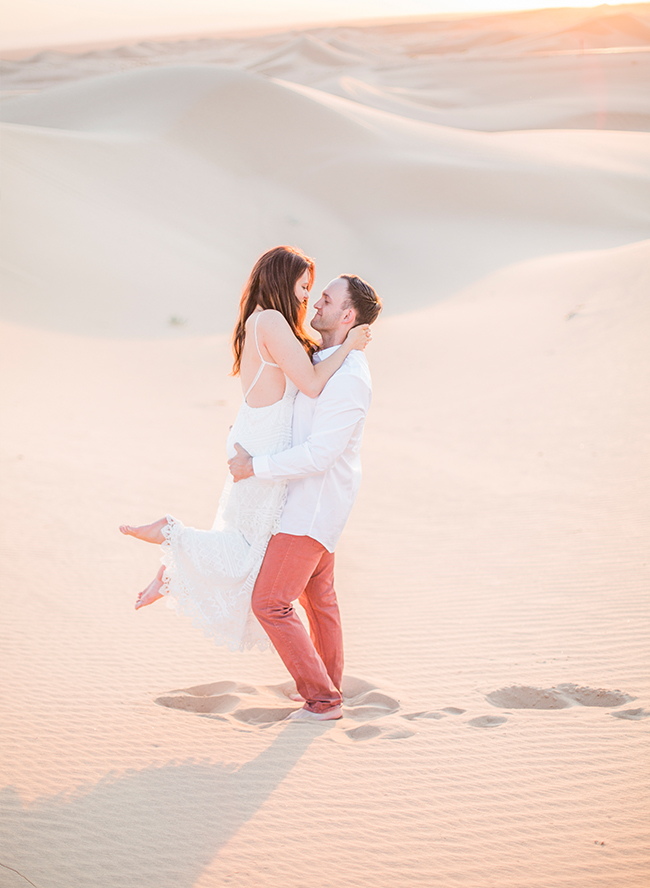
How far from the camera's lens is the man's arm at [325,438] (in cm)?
365

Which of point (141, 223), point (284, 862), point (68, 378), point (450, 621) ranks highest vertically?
point (141, 223)

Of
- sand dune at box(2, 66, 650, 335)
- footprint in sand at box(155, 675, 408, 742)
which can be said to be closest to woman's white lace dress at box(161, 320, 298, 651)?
footprint in sand at box(155, 675, 408, 742)

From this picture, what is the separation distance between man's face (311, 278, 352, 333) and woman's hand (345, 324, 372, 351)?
3.8 inches

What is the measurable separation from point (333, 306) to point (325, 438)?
0.66m

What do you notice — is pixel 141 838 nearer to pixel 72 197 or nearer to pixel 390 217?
pixel 72 197

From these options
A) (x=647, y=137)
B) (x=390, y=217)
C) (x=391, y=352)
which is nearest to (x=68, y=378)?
(x=391, y=352)

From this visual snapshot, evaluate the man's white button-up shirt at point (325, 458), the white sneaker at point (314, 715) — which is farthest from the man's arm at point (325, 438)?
the white sneaker at point (314, 715)

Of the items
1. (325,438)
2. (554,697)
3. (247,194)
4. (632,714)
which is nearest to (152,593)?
(325,438)

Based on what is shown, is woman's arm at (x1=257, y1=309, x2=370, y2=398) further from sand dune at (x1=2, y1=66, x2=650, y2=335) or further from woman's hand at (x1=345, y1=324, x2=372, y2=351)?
sand dune at (x1=2, y1=66, x2=650, y2=335)

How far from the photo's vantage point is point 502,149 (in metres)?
29.3

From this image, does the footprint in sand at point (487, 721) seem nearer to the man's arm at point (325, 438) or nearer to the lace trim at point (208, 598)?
the lace trim at point (208, 598)

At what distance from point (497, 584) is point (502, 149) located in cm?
2648

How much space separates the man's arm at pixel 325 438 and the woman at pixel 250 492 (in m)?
0.08

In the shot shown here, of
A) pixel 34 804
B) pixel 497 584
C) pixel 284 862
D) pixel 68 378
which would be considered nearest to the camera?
pixel 284 862
